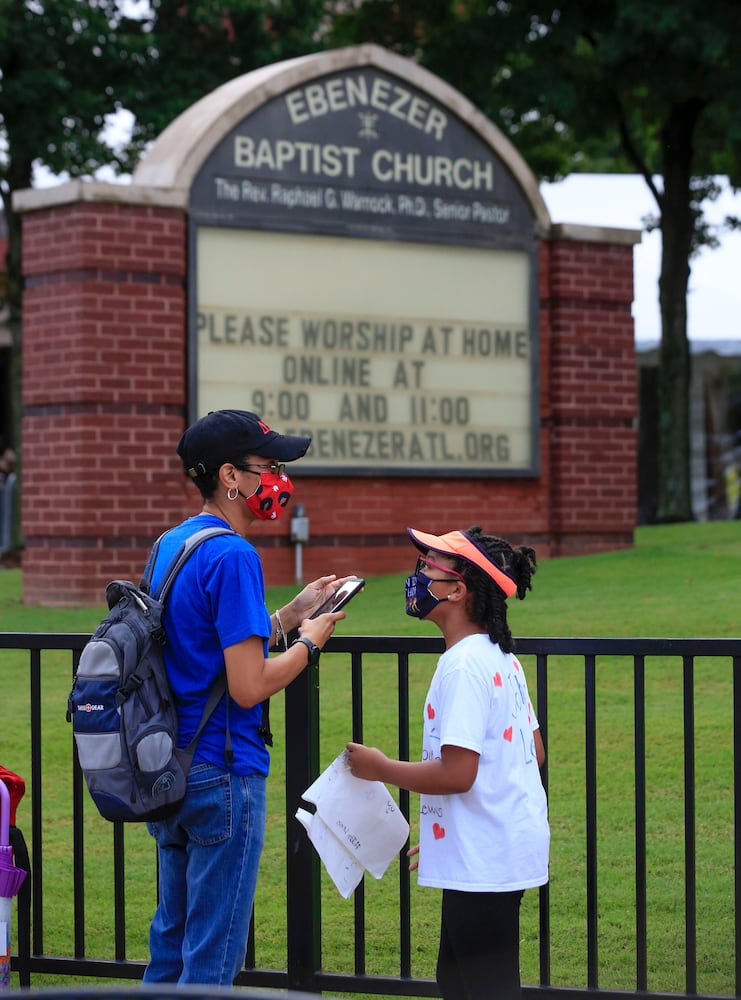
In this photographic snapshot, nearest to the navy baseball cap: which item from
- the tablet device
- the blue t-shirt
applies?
the blue t-shirt

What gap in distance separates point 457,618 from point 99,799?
0.92 meters

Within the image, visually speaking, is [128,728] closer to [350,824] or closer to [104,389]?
[350,824]

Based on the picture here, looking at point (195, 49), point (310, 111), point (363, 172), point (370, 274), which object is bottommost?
point (370, 274)

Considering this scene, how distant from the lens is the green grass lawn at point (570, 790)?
533 centimetres

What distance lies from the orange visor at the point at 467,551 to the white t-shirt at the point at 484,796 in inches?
5.7

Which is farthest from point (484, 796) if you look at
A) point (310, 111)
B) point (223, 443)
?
point (310, 111)

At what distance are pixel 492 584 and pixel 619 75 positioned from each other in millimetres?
14999

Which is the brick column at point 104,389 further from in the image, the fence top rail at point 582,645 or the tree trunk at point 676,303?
the tree trunk at point 676,303

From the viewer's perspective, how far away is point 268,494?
363 centimetres

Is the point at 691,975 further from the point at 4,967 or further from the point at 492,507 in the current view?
the point at 492,507

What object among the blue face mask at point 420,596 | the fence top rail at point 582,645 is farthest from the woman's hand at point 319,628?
the fence top rail at point 582,645

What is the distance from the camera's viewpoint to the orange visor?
3.54 metres

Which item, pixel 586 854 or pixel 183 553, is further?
pixel 586 854

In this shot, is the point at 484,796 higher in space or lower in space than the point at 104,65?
lower
